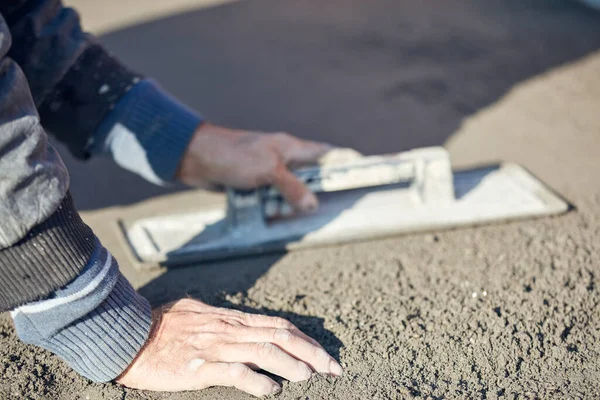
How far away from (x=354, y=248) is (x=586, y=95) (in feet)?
5.41

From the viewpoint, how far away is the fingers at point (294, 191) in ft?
6.98

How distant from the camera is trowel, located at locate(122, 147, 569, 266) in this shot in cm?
209

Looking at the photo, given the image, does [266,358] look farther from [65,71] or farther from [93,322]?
[65,71]

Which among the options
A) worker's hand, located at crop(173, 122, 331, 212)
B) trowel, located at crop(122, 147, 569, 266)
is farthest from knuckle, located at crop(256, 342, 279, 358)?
worker's hand, located at crop(173, 122, 331, 212)

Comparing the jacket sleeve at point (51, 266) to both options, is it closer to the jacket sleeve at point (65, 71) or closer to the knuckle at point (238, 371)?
the knuckle at point (238, 371)

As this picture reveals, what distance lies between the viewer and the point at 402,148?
2740 millimetres

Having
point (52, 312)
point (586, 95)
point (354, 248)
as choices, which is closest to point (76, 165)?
point (354, 248)

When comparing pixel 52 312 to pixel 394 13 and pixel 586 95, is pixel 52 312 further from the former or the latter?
pixel 394 13

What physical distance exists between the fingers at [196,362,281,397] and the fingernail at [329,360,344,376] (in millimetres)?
133

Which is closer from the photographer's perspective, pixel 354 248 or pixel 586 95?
pixel 354 248

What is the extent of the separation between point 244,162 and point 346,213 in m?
0.40

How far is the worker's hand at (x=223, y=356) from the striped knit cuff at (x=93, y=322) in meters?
0.05

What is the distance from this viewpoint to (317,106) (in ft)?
10.5

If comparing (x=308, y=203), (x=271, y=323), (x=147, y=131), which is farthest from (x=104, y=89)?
(x=271, y=323)
